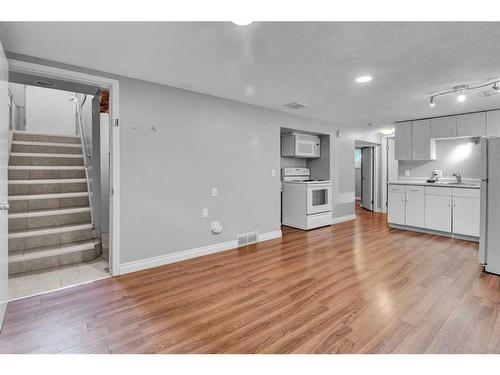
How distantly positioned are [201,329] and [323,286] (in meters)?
1.28

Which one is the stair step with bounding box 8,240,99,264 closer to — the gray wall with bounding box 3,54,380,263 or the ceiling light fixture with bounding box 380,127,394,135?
the gray wall with bounding box 3,54,380,263

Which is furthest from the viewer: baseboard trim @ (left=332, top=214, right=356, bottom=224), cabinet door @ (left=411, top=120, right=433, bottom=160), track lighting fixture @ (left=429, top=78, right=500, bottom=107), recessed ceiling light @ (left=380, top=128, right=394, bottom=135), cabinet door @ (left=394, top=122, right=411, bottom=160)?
recessed ceiling light @ (left=380, top=128, right=394, bottom=135)

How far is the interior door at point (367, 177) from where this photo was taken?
7.35 meters

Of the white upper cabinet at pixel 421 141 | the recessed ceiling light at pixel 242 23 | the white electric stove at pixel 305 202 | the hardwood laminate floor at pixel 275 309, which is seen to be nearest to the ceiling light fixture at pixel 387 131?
the white upper cabinet at pixel 421 141

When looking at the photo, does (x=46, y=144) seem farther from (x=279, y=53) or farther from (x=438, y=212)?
(x=438, y=212)

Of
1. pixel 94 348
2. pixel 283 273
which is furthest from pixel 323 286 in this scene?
pixel 94 348

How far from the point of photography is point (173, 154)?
3.29 meters

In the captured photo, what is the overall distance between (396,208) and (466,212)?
3.62 ft

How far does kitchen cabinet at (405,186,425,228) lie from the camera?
15.7 feet

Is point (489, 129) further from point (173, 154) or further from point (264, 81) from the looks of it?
point (173, 154)

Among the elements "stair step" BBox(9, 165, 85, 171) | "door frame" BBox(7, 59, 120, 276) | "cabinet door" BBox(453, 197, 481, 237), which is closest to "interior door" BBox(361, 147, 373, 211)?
"cabinet door" BBox(453, 197, 481, 237)

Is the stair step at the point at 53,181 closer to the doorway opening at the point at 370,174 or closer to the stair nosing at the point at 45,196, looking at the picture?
the stair nosing at the point at 45,196

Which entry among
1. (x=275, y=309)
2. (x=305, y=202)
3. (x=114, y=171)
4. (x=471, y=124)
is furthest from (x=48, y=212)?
(x=471, y=124)

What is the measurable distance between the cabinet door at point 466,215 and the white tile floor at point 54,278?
521cm
